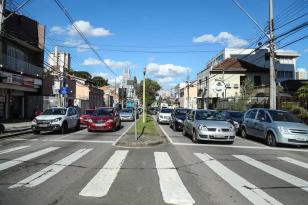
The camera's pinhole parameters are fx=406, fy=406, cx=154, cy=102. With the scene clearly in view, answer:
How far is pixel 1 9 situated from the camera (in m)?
19.5

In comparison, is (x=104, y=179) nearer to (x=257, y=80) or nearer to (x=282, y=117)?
(x=282, y=117)

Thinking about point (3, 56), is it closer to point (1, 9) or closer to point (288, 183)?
A: point (1, 9)

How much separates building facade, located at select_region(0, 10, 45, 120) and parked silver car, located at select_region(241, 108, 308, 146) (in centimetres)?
1908

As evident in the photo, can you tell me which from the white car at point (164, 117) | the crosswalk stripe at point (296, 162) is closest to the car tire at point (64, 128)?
the crosswalk stripe at point (296, 162)

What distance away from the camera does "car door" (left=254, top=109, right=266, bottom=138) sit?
19.3 metres

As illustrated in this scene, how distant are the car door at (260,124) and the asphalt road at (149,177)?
504 cm

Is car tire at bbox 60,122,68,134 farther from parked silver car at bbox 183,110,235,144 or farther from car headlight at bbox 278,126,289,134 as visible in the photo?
car headlight at bbox 278,126,289,134

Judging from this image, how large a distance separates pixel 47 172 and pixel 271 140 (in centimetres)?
1146

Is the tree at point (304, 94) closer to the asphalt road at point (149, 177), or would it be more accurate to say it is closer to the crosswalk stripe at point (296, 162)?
the asphalt road at point (149, 177)

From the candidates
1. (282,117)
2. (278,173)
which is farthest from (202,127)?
(278,173)

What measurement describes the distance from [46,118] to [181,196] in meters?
16.6

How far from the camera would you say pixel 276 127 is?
17.6 meters

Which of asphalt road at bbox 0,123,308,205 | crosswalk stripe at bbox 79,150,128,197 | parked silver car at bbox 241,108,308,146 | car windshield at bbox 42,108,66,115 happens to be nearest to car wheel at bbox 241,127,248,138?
parked silver car at bbox 241,108,308,146

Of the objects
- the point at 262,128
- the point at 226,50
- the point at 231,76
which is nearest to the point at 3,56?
the point at 262,128
